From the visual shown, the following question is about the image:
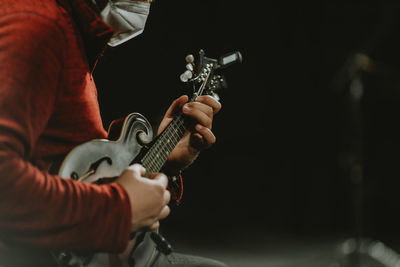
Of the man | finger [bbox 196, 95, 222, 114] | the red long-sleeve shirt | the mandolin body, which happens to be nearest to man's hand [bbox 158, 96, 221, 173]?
finger [bbox 196, 95, 222, 114]

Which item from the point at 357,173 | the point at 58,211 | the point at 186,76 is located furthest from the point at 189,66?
the point at 357,173

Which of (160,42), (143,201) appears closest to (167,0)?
(160,42)

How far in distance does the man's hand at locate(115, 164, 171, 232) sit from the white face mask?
402 millimetres

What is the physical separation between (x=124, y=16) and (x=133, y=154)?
0.38 m

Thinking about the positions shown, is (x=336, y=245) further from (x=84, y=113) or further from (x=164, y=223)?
(x=84, y=113)

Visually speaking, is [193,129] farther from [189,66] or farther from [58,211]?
[58,211]

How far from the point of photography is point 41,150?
2.76 ft

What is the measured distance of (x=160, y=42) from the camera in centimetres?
247

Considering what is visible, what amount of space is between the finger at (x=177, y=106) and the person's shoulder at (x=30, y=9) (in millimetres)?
619

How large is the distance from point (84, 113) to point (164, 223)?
3.96 metres

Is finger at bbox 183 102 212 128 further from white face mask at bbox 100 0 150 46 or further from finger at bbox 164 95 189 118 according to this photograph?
white face mask at bbox 100 0 150 46

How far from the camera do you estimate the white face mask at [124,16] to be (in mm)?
986

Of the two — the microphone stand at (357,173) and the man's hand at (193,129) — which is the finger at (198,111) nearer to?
the man's hand at (193,129)

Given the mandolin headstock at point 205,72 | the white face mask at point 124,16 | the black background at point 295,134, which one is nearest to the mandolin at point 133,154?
the mandolin headstock at point 205,72
